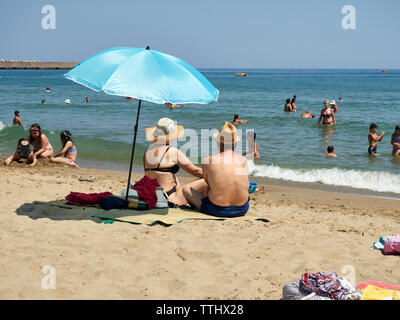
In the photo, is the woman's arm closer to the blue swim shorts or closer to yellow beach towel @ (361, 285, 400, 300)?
the blue swim shorts

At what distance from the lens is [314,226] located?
5.74 metres

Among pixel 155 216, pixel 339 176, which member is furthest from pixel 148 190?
pixel 339 176

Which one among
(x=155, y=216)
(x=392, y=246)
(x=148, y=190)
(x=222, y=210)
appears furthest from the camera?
(x=148, y=190)

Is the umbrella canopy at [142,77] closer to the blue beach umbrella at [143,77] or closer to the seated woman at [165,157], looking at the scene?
the blue beach umbrella at [143,77]

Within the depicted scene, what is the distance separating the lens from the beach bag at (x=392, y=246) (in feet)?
15.6

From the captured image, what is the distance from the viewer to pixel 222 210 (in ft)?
18.7

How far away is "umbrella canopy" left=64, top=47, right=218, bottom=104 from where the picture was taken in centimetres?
472

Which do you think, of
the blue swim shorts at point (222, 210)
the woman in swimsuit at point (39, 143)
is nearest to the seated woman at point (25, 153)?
the woman in swimsuit at point (39, 143)

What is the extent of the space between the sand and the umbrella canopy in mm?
1592

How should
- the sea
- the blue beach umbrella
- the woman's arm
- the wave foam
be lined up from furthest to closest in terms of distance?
the sea, the woman's arm, the wave foam, the blue beach umbrella

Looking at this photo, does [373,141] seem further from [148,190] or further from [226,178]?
[148,190]

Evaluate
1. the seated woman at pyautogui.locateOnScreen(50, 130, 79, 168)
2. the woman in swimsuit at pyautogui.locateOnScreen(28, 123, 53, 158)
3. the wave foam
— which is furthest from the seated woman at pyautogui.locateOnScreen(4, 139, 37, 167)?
the wave foam

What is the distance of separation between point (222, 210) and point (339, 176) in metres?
5.23
